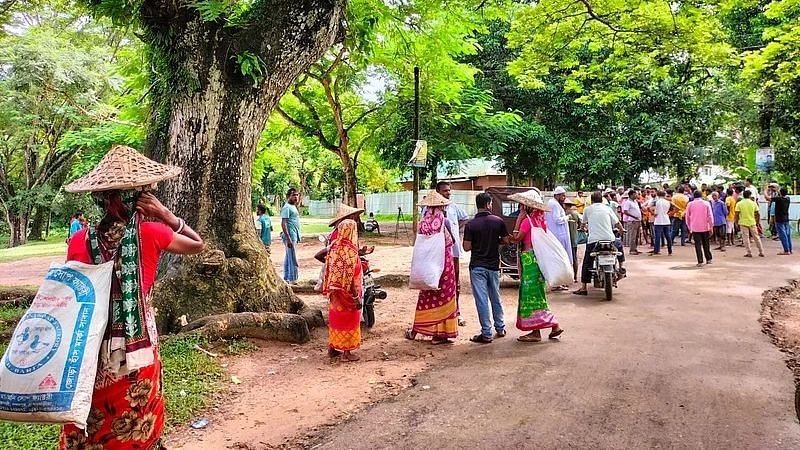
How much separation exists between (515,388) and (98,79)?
74.3 feet

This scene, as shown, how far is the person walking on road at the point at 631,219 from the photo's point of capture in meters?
14.6

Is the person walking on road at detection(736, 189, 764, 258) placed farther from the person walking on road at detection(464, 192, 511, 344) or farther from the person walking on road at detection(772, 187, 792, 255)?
the person walking on road at detection(464, 192, 511, 344)

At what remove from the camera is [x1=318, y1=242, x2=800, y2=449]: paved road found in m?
4.00

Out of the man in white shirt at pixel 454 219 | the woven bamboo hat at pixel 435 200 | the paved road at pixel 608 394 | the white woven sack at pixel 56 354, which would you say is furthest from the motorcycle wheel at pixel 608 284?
the white woven sack at pixel 56 354

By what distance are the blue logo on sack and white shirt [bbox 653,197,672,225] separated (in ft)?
46.9

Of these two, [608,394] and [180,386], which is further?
[180,386]

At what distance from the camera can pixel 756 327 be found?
733cm

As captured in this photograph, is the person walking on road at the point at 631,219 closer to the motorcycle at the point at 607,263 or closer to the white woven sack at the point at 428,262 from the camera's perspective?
the motorcycle at the point at 607,263

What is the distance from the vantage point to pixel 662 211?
1450 centimetres

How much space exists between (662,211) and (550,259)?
919 centimetres

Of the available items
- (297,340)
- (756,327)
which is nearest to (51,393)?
(297,340)

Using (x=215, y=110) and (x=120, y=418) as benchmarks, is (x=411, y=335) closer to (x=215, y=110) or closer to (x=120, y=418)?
(x=215, y=110)

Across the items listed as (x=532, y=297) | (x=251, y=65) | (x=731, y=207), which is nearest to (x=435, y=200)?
(x=532, y=297)

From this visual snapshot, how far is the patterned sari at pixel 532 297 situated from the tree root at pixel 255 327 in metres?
2.55
